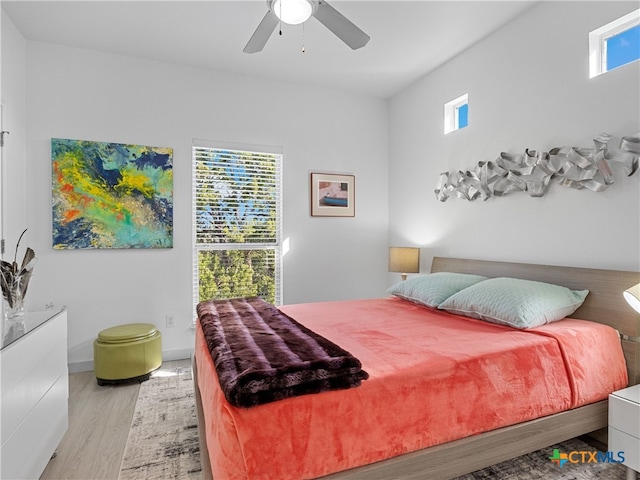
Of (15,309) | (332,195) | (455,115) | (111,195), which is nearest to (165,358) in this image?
(111,195)

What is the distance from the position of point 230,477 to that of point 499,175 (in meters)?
2.80

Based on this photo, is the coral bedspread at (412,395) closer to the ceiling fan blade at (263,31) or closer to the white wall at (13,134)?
the ceiling fan blade at (263,31)

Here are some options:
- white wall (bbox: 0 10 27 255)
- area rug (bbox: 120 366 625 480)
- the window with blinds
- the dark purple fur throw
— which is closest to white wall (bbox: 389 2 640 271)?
area rug (bbox: 120 366 625 480)

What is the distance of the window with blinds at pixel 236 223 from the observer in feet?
12.1

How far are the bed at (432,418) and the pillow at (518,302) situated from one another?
7 cm

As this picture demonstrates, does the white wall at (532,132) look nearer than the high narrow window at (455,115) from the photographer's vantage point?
Yes

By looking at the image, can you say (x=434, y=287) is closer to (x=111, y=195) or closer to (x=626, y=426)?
(x=626, y=426)

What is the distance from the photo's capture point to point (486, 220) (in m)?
3.11

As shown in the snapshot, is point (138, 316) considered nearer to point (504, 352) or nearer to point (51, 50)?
point (51, 50)

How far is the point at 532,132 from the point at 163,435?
329cm

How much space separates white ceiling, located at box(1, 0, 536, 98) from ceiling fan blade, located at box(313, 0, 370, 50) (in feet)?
2.08

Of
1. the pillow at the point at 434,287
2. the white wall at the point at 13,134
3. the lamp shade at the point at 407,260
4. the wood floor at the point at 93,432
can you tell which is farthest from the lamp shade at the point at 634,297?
the white wall at the point at 13,134

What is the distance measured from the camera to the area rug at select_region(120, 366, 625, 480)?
183 cm

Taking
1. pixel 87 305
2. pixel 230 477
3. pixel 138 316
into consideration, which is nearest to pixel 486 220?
pixel 230 477
